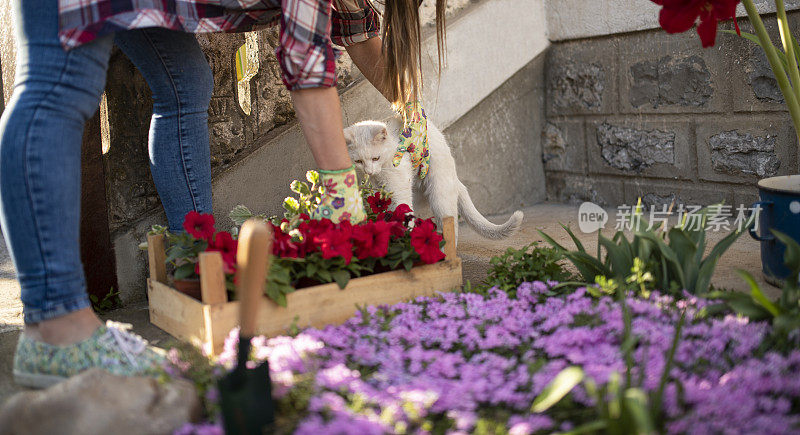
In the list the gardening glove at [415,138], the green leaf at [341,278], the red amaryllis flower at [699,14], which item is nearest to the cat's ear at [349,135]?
the gardening glove at [415,138]

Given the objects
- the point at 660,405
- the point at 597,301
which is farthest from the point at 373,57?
the point at 660,405

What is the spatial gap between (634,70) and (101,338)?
254 centimetres

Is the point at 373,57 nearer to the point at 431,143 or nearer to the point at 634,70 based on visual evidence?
the point at 431,143

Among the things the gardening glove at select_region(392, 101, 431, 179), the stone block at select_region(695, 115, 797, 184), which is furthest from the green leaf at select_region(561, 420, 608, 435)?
the stone block at select_region(695, 115, 797, 184)

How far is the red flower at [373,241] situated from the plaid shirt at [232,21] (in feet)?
1.23

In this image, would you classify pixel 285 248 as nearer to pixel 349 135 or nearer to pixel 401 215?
pixel 401 215

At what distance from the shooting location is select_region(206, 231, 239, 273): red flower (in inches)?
58.7

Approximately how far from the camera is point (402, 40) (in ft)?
6.07

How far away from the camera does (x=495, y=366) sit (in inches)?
49.4

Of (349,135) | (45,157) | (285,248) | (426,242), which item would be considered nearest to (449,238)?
(426,242)

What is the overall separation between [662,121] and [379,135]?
4.77ft

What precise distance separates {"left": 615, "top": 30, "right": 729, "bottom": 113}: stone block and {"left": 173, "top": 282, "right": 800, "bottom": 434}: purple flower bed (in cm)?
157

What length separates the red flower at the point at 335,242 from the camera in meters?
1.53

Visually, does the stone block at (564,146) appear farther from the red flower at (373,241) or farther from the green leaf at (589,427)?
the green leaf at (589,427)
